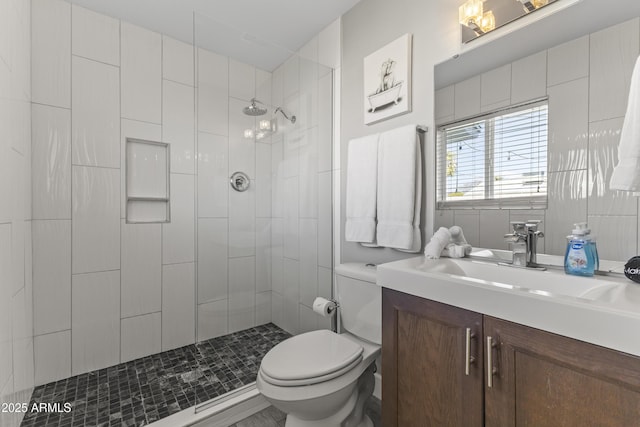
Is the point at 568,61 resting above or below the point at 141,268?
above

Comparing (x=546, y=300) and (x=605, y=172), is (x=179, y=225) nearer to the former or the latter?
(x=546, y=300)

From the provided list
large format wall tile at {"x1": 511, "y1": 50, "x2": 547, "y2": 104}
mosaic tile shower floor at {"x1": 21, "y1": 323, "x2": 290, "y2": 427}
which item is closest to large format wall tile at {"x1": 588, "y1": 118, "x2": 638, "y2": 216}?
large format wall tile at {"x1": 511, "y1": 50, "x2": 547, "y2": 104}

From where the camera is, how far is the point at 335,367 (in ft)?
4.05

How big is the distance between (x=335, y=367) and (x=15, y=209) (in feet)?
5.43

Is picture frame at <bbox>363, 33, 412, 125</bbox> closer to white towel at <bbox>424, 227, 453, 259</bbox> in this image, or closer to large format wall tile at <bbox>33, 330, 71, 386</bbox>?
white towel at <bbox>424, 227, 453, 259</bbox>

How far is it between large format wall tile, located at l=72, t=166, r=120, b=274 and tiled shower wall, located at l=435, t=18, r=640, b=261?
2.31 metres

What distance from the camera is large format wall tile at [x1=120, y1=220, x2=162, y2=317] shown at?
2.02 meters

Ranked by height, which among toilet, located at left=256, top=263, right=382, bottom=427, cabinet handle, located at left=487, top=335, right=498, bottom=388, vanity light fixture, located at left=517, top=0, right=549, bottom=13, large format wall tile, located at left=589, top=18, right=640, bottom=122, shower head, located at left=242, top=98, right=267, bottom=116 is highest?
vanity light fixture, located at left=517, top=0, right=549, bottom=13

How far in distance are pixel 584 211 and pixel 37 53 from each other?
113 inches

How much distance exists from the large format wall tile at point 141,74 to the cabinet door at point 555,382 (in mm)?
2373

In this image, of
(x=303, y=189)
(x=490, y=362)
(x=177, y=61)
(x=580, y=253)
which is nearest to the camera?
(x=490, y=362)

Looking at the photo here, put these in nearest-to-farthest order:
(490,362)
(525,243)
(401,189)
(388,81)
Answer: (490,362)
(525,243)
(401,189)
(388,81)

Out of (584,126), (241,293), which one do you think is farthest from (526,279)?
(241,293)

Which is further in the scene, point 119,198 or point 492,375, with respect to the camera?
point 119,198
